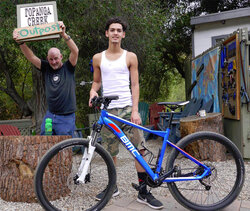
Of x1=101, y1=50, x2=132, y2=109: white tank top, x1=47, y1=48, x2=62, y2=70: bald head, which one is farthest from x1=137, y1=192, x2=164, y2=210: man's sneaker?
x1=47, y1=48, x2=62, y2=70: bald head

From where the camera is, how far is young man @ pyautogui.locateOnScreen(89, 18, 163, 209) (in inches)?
112

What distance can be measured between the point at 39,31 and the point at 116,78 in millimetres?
938

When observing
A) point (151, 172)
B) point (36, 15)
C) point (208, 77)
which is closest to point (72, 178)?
point (151, 172)

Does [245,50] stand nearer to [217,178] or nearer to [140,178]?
[217,178]

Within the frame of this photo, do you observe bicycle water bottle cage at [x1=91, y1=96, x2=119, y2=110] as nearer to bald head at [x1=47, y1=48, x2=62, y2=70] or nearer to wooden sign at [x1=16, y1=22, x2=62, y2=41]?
wooden sign at [x1=16, y1=22, x2=62, y2=41]

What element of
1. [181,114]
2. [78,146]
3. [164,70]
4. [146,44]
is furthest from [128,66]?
[164,70]

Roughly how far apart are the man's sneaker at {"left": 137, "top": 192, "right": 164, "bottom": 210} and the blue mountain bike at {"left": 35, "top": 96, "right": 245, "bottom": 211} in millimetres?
239

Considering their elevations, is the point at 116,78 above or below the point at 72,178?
above

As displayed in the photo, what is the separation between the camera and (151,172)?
2.67 m

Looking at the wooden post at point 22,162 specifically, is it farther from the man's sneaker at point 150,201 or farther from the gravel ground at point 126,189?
the man's sneaker at point 150,201

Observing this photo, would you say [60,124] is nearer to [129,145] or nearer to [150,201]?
[129,145]

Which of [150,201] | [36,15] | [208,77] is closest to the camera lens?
[150,201]

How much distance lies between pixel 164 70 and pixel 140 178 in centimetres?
1331

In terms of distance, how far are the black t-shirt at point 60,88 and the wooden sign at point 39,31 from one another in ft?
2.00
